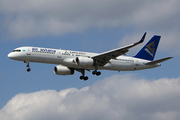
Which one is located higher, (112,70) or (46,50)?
(46,50)

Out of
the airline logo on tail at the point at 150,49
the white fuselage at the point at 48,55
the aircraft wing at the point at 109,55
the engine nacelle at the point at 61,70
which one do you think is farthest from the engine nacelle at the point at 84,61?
the airline logo on tail at the point at 150,49

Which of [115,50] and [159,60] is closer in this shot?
[115,50]

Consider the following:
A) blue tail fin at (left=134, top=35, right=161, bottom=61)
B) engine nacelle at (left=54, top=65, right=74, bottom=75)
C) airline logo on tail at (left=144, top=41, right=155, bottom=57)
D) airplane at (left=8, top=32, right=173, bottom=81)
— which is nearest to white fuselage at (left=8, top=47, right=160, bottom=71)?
airplane at (left=8, top=32, right=173, bottom=81)

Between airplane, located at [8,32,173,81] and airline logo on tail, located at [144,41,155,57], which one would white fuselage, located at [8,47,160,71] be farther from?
airline logo on tail, located at [144,41,155,57]

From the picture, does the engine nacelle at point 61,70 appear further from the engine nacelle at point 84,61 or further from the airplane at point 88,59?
the engine nacelle at point 84,61

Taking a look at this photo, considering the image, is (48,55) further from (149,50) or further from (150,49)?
(150,49)

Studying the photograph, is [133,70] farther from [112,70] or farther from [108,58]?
[108,58]

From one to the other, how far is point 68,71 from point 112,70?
29.8ft

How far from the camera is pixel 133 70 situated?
6072 cm

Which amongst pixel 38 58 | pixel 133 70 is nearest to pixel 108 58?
pixel 133 70

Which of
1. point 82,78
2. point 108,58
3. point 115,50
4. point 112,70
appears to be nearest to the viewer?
point 115,50

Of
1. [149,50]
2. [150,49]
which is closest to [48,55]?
[149,50]

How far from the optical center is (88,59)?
179ft

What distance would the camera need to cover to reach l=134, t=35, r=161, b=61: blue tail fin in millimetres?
62250
